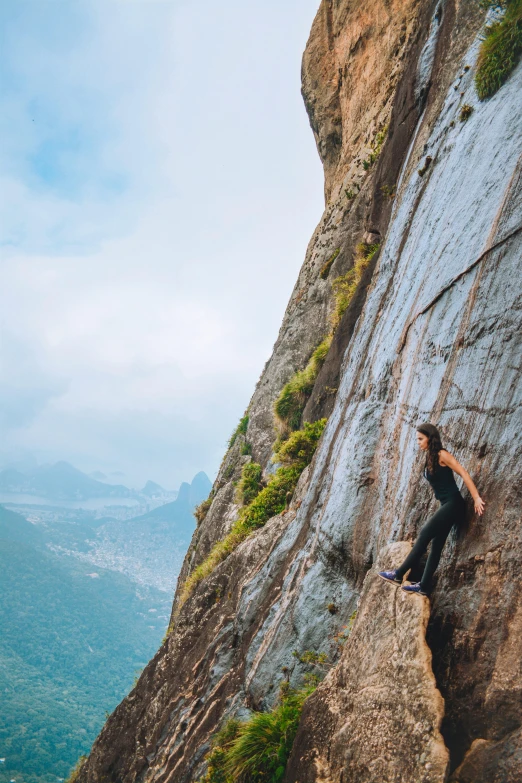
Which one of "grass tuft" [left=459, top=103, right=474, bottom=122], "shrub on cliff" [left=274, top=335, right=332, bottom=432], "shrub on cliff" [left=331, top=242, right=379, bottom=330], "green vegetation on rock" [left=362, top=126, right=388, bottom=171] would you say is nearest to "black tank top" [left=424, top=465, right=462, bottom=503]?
"grass tuft" [left=459, top=103, right=474, bottom=122]

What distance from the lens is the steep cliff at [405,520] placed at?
450cm

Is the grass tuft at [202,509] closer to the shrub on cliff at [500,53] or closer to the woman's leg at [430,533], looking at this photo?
the woman's leg at [430,533]

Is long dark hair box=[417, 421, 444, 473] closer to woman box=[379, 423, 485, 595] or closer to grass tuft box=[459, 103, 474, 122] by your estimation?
woman box=[379, 423, 485, 595]

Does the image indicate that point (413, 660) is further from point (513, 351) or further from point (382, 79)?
point (382, 79)

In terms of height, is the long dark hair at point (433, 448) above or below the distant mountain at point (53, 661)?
above

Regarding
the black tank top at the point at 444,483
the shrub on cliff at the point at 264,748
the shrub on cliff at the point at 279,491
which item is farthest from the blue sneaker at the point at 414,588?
the shrub on cliff at the point at 279,491

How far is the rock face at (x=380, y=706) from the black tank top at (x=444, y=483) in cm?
115

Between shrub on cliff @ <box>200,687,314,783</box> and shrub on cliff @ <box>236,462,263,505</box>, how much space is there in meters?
9.13

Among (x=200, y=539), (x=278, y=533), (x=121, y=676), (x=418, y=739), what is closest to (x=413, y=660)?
(x=418, y=739)

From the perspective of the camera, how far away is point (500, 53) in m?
8.05

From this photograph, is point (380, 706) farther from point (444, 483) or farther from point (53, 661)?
point (53, 661)

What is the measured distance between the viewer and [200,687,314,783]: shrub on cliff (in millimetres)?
6512

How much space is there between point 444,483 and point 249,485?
11.9 meters

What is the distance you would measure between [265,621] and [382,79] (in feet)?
66.2
